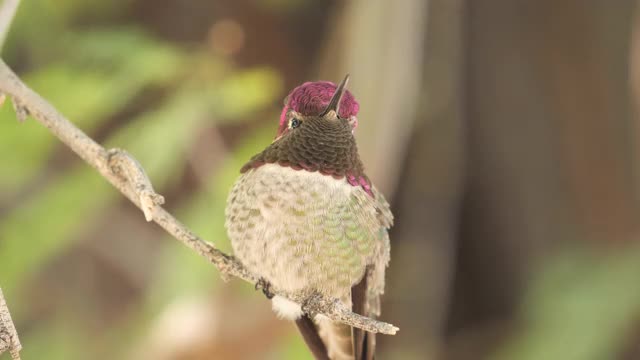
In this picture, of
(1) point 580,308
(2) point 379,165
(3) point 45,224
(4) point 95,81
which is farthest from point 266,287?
(1) point 580,308

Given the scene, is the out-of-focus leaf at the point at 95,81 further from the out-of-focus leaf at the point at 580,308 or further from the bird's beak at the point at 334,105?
the out-of-focus leaf at the point at 580,308

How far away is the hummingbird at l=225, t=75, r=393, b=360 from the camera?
0.75m

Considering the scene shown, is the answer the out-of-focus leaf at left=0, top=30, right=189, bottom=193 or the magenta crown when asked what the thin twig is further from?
the out-of-focus leaf at left=0, top=30, right=189, bottom=193

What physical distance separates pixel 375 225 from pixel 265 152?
0.44 ft

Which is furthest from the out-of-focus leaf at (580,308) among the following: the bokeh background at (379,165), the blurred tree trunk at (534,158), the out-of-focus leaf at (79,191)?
the out-of-focus leaf at (79,191)

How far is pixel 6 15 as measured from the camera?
70 cm

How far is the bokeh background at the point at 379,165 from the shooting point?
1534 mm

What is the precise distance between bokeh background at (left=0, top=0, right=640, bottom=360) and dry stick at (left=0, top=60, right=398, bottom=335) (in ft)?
1.14

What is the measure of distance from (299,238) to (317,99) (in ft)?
0.59

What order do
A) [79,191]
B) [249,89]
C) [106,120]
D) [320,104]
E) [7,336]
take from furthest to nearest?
[106,120] < [79,191] < [249,89] < [320,104] < [7,336]

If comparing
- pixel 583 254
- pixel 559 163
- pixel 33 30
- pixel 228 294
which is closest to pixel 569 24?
pixel 559 163

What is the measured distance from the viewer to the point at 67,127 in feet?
2.27

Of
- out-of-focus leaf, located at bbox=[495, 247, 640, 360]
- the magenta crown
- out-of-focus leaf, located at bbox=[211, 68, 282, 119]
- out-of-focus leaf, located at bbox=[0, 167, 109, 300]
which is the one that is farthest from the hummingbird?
out-of-focus leaf, located at bbox=[495, 247, 640, 360]

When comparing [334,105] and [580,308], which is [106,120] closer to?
[580,308]
